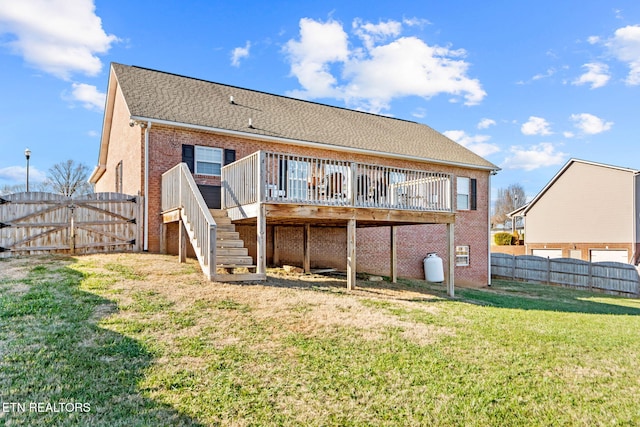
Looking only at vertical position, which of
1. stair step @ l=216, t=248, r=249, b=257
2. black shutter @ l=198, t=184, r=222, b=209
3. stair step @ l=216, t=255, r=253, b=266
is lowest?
stair step @ l=216, t=255, r=253, b=266

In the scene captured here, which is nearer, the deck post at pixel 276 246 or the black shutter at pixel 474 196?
the deck post at pixel 276 246

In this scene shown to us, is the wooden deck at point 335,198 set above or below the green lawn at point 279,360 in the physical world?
above

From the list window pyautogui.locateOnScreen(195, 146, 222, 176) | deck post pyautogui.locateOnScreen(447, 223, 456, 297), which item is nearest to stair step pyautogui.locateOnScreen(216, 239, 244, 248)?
window pyautogui.locateOnScreen(195, 146, 222, 176)

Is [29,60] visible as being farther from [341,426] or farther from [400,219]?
[341,426]

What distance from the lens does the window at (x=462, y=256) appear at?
17.4m

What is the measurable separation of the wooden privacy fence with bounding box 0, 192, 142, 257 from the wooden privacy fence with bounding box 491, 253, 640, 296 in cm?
1730

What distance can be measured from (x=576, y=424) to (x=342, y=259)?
35.5 feet

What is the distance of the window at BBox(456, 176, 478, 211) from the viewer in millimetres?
17453

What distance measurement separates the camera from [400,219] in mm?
10289

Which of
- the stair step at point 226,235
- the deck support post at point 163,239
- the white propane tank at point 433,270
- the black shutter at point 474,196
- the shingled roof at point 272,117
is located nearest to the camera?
the stair step at point 226,235

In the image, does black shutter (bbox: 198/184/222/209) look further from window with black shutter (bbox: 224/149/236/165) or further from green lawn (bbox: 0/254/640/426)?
green lawn (bbox: 0/254/640/426)

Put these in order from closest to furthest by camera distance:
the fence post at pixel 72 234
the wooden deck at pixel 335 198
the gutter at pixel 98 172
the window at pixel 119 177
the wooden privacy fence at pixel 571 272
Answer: the wooden deck at pixel 335 198 → the fence post at pixel 72 234 → the window at pixel 119 177 → the wooden privacy fence at pixel 571 272 → the gutter at pixel 98 172

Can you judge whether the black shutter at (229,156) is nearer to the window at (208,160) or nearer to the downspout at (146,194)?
the window at (208,160)

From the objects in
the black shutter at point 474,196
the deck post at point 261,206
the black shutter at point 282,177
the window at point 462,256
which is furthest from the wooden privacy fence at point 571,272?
the deck post at point 261,206
